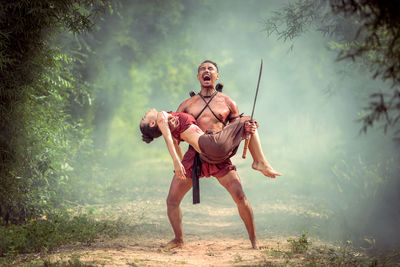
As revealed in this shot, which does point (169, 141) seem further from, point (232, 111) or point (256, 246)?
point (256, 246)

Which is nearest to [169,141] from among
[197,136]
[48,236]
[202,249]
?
[197,136]

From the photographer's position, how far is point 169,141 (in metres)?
5.13

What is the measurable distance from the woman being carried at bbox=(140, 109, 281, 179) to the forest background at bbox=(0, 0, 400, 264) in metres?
1.46

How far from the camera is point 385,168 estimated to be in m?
7.34

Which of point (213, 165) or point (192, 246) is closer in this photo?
point (213, 165)

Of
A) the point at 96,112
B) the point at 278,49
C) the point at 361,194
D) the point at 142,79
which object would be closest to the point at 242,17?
the point at 278,49

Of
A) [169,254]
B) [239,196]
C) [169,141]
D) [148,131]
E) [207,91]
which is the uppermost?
[207,91]

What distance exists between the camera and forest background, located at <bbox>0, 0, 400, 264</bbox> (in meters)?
5.77

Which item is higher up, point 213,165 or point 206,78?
point 206,78

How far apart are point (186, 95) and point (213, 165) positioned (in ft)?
41.5

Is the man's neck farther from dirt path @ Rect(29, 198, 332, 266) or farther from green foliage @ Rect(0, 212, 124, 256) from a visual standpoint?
green foliage @ Rect(0, 212, 124, 256)

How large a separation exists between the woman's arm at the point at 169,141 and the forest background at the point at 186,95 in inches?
74.6

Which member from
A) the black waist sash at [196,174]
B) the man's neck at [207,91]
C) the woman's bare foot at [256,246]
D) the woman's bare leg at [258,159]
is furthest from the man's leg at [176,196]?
the man's neck at [207,91]

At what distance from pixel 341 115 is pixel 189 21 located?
7349mm
